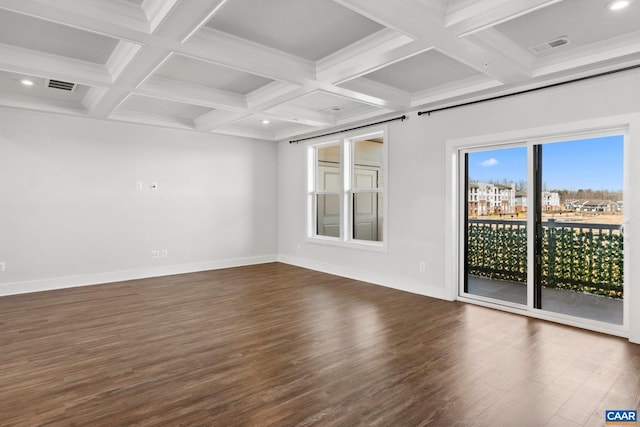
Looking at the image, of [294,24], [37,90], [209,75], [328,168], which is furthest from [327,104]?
[37,90]

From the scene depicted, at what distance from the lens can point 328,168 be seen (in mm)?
7098

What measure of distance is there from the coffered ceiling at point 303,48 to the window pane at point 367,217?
1783 mm

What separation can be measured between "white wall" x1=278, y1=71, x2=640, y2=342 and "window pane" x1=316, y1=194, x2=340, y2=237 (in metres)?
0.46

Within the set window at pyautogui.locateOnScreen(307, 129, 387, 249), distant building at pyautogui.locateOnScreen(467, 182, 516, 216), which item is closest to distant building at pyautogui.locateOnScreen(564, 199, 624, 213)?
distant building at pyautogui.locateOnScreen(467, 182, 516, 216)

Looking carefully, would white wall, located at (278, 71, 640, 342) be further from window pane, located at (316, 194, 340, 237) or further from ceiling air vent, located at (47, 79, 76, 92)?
ceiling air vent, located at (47, 79, 76, 92)

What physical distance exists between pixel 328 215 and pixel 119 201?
3.66 meters

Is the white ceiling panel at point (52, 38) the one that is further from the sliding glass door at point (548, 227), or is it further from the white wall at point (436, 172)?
the sliding glass door at point (548, 227)

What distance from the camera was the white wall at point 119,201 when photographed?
16.8 ft

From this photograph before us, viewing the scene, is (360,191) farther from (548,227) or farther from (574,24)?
(574,24)

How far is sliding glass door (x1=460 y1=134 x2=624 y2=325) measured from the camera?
3.62 metres

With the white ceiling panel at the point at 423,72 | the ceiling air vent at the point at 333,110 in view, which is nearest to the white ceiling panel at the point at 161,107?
the ceiling air vent at the point at 333,110

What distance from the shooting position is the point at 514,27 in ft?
9.64

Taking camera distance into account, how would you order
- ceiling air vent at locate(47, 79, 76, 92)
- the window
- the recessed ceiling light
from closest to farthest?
1. the recessed ceiling light
2. ceiling air vent at locate(47, 79, 76, 92)
3. the window

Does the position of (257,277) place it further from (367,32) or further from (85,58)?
(367,32)
